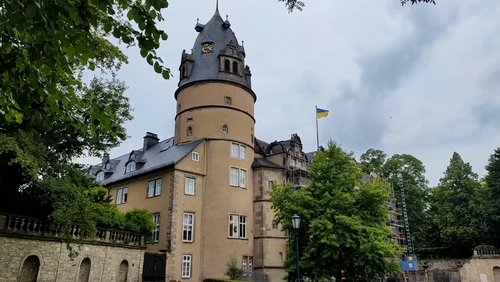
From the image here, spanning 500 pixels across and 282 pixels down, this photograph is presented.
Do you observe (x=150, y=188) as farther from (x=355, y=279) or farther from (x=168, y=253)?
(x=355, y=279)

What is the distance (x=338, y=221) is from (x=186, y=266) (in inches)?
512

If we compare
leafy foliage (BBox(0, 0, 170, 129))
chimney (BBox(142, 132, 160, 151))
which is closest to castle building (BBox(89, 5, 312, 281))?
chimney (BBox(142, 132, 160, 151))

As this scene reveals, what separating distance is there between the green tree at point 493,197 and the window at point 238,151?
31.9m

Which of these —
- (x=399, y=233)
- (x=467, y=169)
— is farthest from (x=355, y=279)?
(x=399, y=233)

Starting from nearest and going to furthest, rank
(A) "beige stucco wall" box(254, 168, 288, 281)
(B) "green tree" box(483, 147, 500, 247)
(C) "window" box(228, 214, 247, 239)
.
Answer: (C) "window" box(228, 214, 247, 239)
(A) "beige stucco wall" box(254, 168, 288, 281)
(B) "green tree" box(483, 147, 500, 247)

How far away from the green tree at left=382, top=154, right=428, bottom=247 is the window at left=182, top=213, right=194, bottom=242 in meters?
35.5

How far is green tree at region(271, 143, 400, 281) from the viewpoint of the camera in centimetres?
2211

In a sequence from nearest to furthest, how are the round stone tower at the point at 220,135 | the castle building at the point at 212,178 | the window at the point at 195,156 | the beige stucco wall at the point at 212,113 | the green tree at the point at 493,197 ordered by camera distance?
the castle building at the point at 212,178 → the round stone tower at the point at 220,135 → the window at the point at 195,156 → the beige stucco wall at the point at 212,113 → the green tree at the point at 493,197

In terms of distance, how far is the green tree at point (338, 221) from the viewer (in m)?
22.1

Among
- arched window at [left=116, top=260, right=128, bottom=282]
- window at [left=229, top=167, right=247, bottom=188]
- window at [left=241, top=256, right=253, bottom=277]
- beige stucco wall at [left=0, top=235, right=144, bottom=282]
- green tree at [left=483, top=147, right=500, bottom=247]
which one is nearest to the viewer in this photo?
beige stucco wall at [left=0, top=235, right=144, bottom=282]

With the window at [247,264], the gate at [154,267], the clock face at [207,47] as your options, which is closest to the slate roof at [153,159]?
the gate at [154,267]

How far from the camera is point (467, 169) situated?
5109 centimetres

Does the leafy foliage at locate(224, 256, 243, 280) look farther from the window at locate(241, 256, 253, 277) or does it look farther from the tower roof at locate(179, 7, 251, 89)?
the tower roof at locate(179, 7, 251, 89)

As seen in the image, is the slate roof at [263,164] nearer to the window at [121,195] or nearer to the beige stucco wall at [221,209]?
the beige stucco wall at [221,209]
